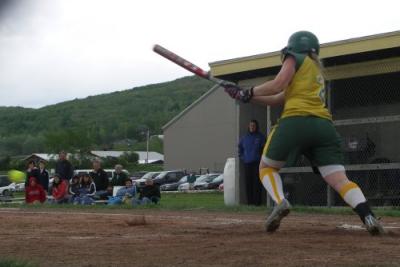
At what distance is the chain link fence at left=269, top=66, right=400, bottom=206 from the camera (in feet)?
45.4

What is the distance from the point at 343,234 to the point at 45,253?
276 centimetres

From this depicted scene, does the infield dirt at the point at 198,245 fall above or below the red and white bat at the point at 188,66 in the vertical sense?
below

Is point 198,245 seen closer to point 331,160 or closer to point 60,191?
point 331,160

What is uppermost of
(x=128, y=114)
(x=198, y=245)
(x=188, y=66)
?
(x=128, y=114)

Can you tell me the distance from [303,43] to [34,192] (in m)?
13.3

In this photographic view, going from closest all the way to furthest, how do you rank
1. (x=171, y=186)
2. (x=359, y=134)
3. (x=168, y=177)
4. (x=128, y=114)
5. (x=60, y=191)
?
(x=359, y=134)
(x=60, y=191)
(x=171, y=186)
(x=168, y=177)
(x=128, y=114)

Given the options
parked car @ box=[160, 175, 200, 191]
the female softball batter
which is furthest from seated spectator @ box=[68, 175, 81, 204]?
parked car @ box=[160, 175, 200, 191]

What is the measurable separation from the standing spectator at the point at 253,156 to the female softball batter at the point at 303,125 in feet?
22.4

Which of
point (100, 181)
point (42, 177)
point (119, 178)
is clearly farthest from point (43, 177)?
point (119, 178)

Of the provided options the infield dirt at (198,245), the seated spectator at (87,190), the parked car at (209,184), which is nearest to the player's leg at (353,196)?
the infield dirt at (198,245)

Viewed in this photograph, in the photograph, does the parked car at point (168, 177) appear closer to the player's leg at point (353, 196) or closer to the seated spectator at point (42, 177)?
the seated spectator at point (42, 177)

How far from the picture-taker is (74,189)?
18.3 metres

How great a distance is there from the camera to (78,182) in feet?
60.0

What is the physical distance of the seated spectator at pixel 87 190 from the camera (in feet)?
57.5
